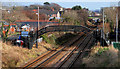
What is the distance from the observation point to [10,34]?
11.4m

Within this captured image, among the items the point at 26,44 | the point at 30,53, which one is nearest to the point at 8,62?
the point at 30,53

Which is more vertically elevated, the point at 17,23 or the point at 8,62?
the point at 17,23

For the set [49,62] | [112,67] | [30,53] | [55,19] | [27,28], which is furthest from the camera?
[55,19]

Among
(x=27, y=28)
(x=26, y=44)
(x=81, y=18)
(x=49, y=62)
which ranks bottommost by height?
(x=49, y=62)

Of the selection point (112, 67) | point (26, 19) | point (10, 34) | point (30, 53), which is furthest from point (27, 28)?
point (112, 67)

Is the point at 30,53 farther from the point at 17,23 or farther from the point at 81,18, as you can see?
the point at 81,18

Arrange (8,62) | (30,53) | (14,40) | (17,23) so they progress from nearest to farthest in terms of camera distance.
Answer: (8,62) < (30,53) < (14,40) < (17,23)

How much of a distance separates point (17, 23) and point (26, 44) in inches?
82.1

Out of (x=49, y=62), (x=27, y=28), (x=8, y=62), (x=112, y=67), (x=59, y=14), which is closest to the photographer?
(x=112, y=67)

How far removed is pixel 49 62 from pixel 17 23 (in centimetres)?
509

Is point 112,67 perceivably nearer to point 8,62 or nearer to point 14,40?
point 8,62

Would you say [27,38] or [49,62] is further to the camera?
[27,38]

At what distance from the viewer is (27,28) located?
42.4 ft

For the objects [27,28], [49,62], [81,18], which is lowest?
[49,62]
